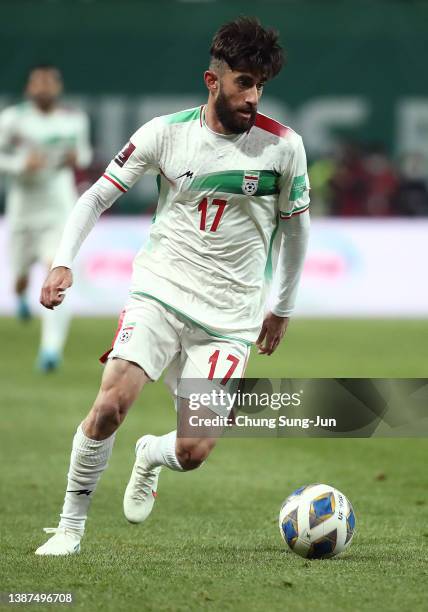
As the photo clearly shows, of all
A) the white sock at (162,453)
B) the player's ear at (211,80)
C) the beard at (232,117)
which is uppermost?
the player's ear at (211,80)

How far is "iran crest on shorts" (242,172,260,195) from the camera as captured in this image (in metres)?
5.56

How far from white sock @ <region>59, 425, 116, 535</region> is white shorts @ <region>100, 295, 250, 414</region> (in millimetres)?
368

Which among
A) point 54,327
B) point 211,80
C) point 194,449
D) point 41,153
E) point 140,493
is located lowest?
point 54,327

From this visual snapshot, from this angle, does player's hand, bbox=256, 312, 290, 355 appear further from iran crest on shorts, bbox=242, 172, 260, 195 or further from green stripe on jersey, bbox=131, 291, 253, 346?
iran crest on shorts, bbox=242, 172, 260, 195

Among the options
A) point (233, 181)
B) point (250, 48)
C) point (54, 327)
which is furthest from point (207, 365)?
point (54, 327)

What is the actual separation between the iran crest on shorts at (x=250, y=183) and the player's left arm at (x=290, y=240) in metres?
0.12

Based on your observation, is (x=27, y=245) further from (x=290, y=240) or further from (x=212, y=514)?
(x=290, y=240)

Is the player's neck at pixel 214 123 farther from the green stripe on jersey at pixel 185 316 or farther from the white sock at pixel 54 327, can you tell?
the white sock at pixel 54 327

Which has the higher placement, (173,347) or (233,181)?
(233,181)

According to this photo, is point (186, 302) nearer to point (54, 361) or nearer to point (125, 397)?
point (125, 397)

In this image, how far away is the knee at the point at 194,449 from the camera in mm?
5613

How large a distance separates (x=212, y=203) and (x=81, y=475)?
4.25 feet

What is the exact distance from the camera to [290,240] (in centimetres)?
575

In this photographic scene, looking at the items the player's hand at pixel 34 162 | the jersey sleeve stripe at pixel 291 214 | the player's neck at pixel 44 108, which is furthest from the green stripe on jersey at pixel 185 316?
the player's neck at pixel 44 108
